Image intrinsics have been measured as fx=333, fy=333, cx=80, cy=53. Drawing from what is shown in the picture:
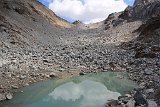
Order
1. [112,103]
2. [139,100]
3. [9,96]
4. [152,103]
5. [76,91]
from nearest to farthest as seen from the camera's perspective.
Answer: [152,103] < [139,100] < [112,103] < [9,96] < [76,91]

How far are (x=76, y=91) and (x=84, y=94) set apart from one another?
37.5 inches

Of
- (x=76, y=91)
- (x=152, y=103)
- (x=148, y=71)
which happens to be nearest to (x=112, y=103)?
(x=152, y=103)

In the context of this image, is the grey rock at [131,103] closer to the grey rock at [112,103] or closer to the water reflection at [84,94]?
the grey rock at [112,103]

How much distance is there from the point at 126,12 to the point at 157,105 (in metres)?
45.3

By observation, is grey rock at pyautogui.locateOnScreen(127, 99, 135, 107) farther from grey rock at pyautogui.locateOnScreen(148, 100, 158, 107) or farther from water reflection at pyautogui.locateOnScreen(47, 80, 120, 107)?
water reflection at pyautogui.locateOnScreen(47, 80, 120, 107)

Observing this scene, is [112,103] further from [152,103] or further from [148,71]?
[148,71]

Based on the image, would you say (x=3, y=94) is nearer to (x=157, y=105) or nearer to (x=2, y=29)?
(x=157, y=105)

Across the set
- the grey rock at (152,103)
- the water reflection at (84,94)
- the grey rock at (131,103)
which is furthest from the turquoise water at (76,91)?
the grey rock at (152,103)

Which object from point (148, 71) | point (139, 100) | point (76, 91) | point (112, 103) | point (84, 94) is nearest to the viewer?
point (139, 100)

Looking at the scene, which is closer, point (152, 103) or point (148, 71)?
point (152, 103)

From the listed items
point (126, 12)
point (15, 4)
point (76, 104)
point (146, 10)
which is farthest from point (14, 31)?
point (126, 12)

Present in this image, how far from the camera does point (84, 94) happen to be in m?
15.3

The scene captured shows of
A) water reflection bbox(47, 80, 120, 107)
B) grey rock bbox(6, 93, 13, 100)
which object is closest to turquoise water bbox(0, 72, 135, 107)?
water reflection bbox(47, 80, 120, 107)

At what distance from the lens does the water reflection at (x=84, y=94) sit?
13.8 m
